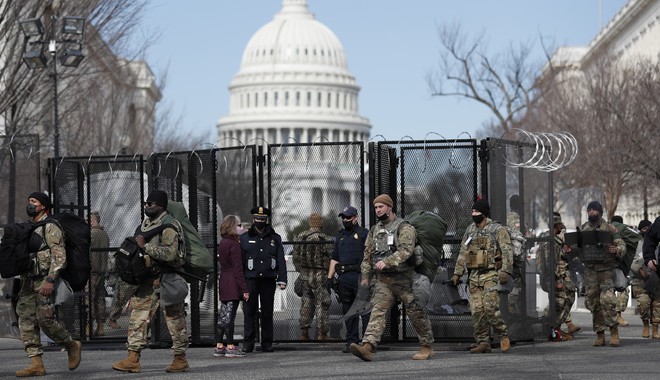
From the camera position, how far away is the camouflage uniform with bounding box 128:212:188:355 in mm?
13945

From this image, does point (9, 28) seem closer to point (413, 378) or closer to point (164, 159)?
point (164, 159)

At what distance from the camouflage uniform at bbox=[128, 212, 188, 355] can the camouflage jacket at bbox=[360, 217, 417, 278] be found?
196 centimetres

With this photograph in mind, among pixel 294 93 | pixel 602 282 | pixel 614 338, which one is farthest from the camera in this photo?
pixel 294 93

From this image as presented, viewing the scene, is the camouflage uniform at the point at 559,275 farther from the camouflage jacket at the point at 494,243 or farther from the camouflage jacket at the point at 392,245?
the camouflage jacket at the point at 392,245

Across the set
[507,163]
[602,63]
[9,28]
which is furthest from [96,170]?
[602,63]

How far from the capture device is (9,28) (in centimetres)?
2841

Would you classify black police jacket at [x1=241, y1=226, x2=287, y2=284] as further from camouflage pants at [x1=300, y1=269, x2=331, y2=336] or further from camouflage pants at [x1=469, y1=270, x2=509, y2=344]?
camouflage pants at [x1=469, y1=270, x2=509, y2=344]

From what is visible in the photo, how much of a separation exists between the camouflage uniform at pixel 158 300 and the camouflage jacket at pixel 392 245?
1.96 meters

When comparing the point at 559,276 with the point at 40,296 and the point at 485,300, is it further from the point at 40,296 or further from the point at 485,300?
the point at 40,296

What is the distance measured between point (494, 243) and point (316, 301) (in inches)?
110

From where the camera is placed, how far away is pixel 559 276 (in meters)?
19.4

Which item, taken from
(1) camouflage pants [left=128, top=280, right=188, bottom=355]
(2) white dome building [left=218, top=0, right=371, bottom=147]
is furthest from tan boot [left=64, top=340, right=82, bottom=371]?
(2) white dome building [left=218, top=0, right=371, bottom=147]

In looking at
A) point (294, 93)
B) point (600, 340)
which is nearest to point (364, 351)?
point (600, 340)

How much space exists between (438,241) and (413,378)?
7.84ft
